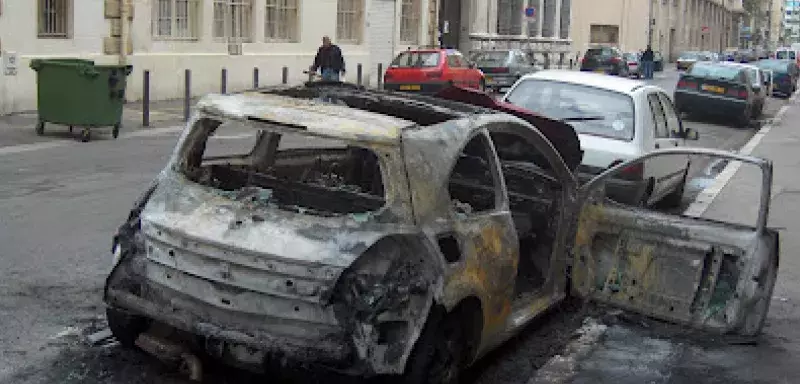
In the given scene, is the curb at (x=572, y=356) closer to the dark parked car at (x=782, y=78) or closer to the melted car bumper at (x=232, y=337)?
the melted car bumper at (x=232, y=337)

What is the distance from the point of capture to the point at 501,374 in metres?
5.71

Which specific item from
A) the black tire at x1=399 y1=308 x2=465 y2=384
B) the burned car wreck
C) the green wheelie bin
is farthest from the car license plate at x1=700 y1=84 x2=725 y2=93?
the black tire at x1=399 y1=308 x2=465 y2=384

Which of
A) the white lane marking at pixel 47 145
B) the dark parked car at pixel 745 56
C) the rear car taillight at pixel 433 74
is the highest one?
the dark parked car at pixel 745 56

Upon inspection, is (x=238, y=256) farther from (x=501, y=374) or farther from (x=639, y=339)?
(x=639, y=339)

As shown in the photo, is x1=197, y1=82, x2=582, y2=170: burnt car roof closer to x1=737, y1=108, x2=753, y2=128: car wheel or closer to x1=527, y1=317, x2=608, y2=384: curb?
x1=527, y1=317, x2=608, y2=384: curb

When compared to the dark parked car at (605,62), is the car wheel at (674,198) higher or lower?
lower

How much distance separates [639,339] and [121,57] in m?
16.3

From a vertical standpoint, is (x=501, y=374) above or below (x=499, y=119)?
below

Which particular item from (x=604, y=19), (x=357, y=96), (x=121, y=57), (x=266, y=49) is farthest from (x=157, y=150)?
(x=604, y=19)

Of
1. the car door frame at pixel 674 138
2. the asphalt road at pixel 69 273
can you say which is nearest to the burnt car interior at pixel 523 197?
the asphalt road at pixel 69 273

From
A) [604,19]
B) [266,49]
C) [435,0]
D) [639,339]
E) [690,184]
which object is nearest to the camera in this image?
[639,339]

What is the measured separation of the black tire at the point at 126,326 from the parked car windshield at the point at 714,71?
860 inches

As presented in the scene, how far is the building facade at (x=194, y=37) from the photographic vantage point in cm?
1802

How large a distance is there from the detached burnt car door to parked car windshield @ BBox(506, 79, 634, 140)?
3.18 metres
